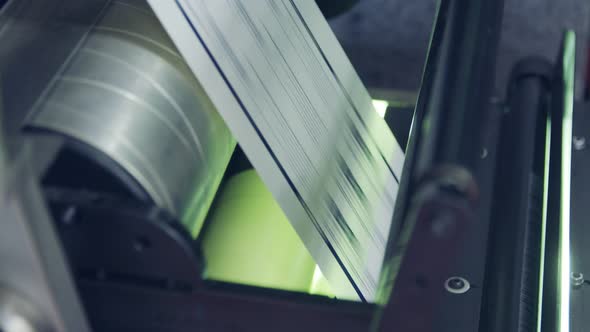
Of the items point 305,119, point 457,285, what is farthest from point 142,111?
point 457,285

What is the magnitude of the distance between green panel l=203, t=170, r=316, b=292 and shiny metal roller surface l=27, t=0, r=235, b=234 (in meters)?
0.08

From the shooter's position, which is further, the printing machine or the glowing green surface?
the glowing green surface

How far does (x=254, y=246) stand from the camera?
713 millimetres

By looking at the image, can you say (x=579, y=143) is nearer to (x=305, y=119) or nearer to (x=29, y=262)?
(x=305, y=119)

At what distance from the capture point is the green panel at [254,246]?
27.4 inches

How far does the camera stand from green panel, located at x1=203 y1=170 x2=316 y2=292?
27.4 inches

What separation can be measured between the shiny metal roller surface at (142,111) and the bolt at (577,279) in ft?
1.24

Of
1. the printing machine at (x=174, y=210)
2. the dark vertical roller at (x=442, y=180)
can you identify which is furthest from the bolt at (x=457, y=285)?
the dark vertical roller at (x=442, y=180)

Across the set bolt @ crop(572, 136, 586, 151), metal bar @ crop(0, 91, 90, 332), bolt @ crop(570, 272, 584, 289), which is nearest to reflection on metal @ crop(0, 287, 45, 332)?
metal bar @ crop(0, 91, 90, 332)

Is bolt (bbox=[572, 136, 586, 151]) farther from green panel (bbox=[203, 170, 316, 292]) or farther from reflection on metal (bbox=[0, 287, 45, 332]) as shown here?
reflection on metal (bbox=[0, 287, 45, 332])

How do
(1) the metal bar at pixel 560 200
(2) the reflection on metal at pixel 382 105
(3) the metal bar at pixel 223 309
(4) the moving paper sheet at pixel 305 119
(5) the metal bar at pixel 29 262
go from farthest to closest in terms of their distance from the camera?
(2) the reflection on metal at pixel 382 105 < (1) the metal bar at pixel 560 200 < (4) the moving paper sheet at pixel 305 119 < (3) the metal bar at pixel 223 309 < (5) the metal bar at pixel 29 262

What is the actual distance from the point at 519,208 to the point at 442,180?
45 centimetres

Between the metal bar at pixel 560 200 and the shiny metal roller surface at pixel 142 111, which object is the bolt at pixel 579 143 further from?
the shiny metal roller surface at pixel 142 111

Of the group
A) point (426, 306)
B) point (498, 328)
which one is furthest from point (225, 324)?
point (498, 328)
